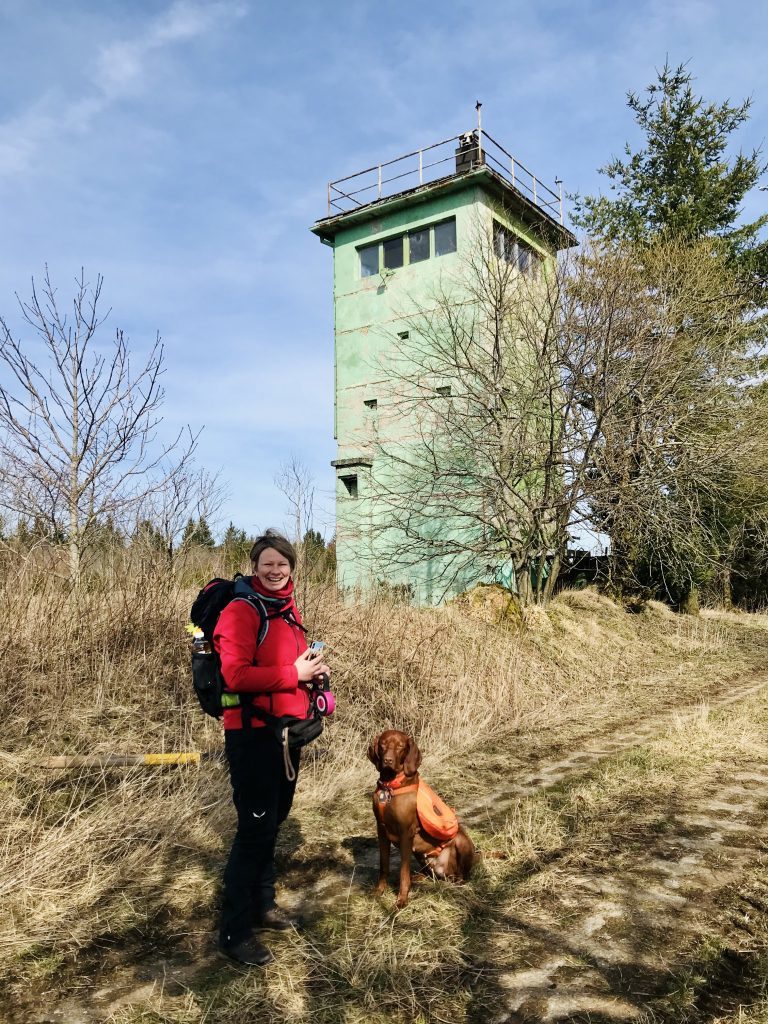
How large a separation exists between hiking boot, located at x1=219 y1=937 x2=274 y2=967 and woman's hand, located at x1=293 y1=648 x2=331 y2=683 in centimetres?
118

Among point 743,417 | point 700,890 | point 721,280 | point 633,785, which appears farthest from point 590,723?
point 721,280

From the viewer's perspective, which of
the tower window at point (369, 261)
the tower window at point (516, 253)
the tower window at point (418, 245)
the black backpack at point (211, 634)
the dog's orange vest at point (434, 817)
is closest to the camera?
the black backpack at point (211, 634)

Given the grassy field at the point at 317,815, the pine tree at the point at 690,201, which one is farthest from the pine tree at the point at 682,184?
the grassy field at the point at 317,815

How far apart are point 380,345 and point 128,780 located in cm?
1720

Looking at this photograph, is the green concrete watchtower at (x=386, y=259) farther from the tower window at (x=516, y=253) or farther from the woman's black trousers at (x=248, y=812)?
the woman's black trousers at (x=248, y=812)

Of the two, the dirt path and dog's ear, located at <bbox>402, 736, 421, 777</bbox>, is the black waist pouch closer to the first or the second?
dog's ear, located at <bbox>402, 736, 421, 777</bbox>

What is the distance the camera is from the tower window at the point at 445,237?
19.7 metres

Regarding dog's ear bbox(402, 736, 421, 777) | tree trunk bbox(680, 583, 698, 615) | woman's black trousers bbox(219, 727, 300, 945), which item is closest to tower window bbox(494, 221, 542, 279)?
tree trunk bbox(680, 583, 698, 615)

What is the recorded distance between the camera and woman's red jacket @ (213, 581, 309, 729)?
3.13m

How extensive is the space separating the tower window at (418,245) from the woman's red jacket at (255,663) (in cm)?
1875

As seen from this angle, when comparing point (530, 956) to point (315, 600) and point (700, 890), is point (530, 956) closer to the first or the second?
point (700, 890)

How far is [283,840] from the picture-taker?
462 cm

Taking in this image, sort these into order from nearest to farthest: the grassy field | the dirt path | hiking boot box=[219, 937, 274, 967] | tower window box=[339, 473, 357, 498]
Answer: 1. the dirt path
2. the grassy field
3. hiking boot box=[219, 937, 274, 967]
4. tower window box=[339, 473, 357, 498]

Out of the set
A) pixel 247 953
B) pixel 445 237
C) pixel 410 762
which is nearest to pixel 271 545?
pixel 410 762
